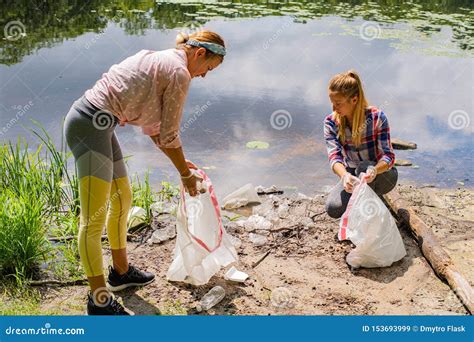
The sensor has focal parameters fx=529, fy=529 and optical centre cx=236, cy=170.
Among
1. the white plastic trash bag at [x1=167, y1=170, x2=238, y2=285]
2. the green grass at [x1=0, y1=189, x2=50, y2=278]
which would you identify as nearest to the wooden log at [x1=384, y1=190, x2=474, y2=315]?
the white plastic trash bag at [x1=167, y1=170, x2=238, y2=285]

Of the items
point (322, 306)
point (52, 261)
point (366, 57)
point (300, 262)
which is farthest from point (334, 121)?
point (366, 57)

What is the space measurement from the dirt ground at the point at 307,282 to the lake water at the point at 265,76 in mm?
1049

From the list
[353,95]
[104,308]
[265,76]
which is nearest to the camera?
[104,308]

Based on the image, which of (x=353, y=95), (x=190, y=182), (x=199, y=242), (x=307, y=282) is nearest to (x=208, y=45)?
(x=190, y=182)

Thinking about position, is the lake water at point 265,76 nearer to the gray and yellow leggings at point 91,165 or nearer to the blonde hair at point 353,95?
the blonde hair at point 353,95

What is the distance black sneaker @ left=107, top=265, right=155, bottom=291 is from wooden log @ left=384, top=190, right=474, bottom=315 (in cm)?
169

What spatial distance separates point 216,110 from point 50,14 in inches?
206

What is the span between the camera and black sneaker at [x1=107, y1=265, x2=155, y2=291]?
292cm

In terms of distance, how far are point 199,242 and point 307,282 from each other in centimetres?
67

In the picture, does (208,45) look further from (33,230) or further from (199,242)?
(33,230)

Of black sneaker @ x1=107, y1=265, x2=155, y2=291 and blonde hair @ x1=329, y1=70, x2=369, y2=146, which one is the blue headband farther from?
black sneaker @ x1=107, y1=265, x2=155, y2=291

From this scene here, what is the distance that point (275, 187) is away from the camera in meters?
4.48

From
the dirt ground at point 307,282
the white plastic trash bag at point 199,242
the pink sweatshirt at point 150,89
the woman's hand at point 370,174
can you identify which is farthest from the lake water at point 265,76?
the pink sweatshirt at point 150,89

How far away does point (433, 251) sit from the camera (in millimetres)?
3195
